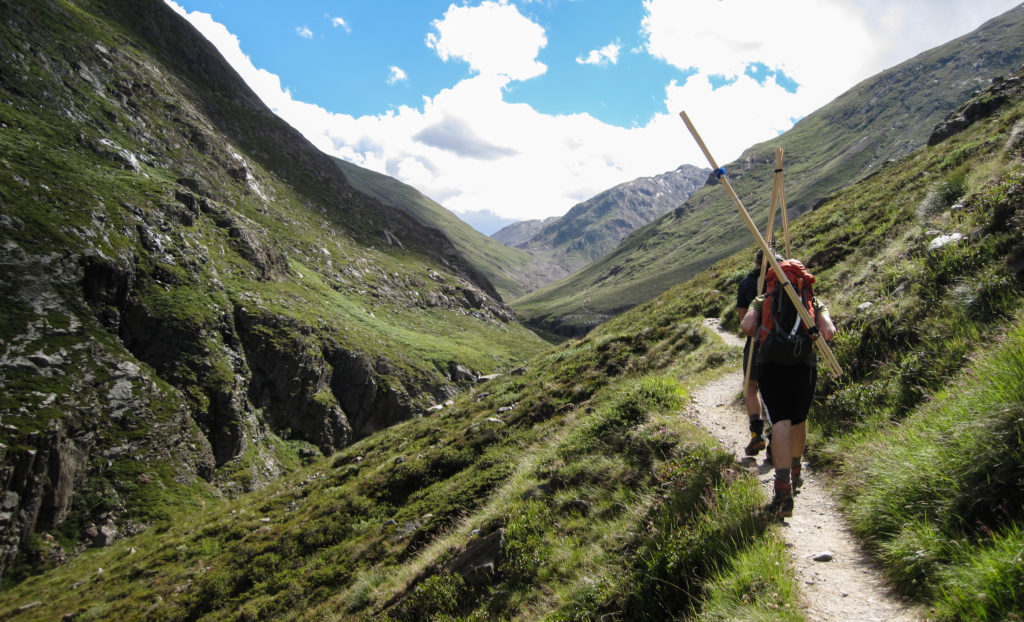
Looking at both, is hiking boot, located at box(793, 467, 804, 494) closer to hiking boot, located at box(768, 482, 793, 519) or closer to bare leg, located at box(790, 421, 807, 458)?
bare leg, located at box(790, 421, 807, 458)

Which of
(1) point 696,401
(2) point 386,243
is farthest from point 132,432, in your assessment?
(2) point 386,243

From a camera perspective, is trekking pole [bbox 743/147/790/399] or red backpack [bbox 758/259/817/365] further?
trekking pole [bbox 743/147/790/399]

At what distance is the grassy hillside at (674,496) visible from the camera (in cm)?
418

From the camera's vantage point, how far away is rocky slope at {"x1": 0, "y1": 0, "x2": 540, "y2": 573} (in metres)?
24.3

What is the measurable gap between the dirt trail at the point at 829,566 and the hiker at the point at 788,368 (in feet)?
1.18

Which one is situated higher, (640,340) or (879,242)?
(879,242)

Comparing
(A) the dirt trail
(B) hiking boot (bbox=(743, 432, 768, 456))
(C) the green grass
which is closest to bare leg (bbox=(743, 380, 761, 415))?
(B) hiking boot (bbox=(743, 432, 768, 456))

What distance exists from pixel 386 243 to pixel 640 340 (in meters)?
90.8

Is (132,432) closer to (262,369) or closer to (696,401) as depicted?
(262,369)

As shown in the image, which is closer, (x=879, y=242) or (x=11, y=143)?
(x=879, y=242)

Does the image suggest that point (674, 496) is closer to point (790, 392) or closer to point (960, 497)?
point (790, 392)

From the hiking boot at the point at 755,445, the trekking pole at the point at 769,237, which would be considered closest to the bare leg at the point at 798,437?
the hiking boot at the point at 755,445

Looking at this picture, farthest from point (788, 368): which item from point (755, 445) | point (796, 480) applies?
point (755, 445)

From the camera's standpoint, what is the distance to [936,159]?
2402 cm
